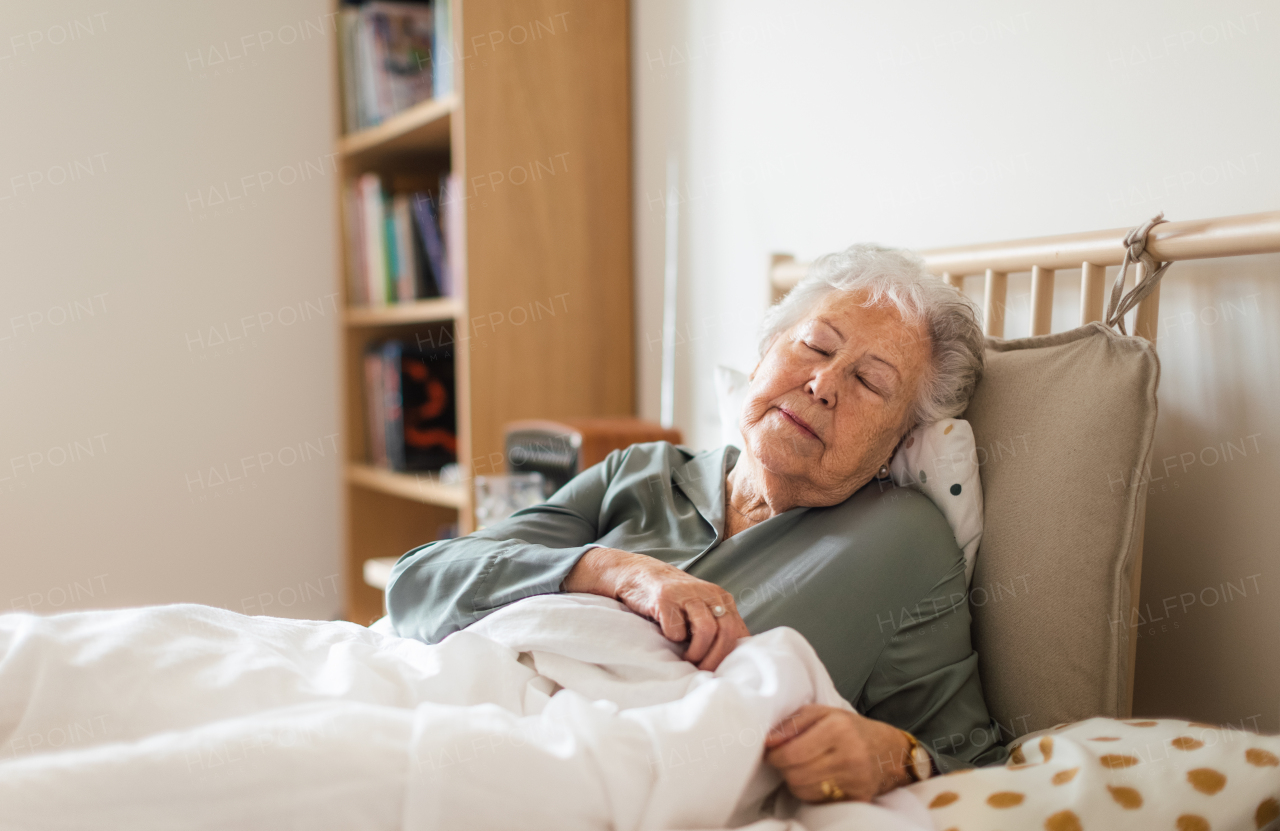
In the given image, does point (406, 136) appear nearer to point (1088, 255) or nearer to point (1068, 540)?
point (1088, 255)

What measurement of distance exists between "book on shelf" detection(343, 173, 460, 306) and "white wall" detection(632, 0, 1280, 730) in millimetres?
732

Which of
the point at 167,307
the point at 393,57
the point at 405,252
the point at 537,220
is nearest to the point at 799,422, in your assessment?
the point at 537,220

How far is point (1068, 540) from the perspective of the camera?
3.53ft

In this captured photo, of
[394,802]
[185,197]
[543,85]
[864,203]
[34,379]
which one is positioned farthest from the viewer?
[185,197]

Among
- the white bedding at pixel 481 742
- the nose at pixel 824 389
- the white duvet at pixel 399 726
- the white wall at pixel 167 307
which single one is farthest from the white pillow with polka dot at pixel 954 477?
the white wall at pixel 167 307

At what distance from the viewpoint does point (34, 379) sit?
7.80 feet

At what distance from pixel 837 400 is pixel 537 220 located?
1.21m

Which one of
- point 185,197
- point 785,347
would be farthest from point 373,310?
point 785,347

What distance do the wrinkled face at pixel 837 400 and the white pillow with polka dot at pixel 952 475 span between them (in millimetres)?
35

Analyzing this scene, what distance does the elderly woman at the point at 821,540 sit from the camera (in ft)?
3.45

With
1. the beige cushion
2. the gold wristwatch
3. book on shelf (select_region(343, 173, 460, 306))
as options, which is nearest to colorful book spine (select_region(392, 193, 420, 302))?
book on shelf (select_region(343, 173, 460, 306))

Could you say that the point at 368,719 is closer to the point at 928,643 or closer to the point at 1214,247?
the point at 928,643

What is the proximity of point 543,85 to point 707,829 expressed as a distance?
1778 millimetres

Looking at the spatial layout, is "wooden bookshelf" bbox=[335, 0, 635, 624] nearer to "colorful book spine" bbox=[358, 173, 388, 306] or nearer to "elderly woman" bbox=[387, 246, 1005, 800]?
"colorful book spine" bbox=[358, 173, 388, 306]
